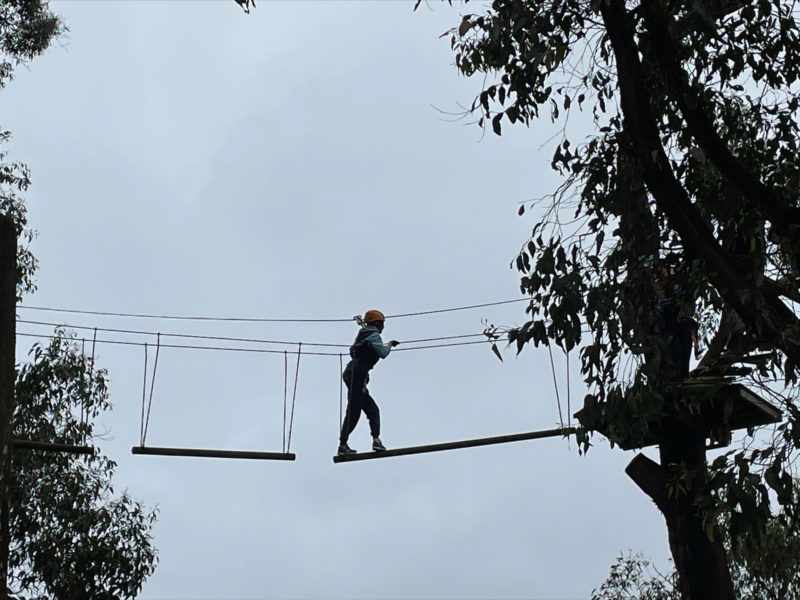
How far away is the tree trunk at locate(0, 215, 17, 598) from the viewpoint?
4473mm

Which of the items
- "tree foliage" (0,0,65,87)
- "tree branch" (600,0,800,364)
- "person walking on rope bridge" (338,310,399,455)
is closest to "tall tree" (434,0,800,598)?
"tree branch" (600,0,800,364)

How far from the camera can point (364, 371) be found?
32.8 ft

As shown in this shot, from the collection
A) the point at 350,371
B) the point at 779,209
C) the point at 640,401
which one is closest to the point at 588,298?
the point at 640,401

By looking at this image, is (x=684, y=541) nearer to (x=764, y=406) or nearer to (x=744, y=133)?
(x=764, y=406)

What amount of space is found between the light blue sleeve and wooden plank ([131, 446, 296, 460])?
4.04ft

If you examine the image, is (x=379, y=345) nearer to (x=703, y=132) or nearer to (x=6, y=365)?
(x=703, y=132)

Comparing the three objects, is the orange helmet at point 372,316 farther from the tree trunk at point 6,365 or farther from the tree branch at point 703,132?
the tree trunk at point 6,365

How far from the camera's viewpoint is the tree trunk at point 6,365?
4.47 m

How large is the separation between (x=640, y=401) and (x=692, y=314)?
4.28 ft

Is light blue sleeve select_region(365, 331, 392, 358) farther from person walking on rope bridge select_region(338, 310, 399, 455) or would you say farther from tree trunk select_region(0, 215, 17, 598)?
tree trunk select_region(0, 215, 17, 598)

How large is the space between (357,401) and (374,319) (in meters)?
0.70

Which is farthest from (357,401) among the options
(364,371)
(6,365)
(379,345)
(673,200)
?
(6,365)

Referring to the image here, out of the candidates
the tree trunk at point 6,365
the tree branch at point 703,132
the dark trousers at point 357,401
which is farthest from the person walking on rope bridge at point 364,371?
the tree trunk at point 6,365

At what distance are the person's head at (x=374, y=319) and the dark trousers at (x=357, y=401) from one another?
35 centimetres
